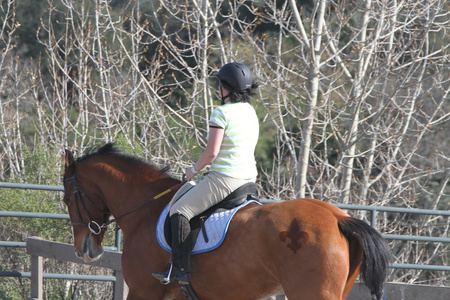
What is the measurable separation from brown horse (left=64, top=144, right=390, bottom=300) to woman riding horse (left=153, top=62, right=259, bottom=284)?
0.17m

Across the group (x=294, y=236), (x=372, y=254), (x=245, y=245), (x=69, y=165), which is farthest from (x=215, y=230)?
(x=69, y=165)

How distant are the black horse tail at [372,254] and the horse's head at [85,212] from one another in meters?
2.29

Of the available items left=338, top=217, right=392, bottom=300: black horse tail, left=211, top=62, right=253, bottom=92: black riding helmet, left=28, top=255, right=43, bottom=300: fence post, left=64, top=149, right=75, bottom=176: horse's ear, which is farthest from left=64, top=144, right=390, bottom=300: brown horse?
left=28, top=255, right=43, bottom=300: fence post

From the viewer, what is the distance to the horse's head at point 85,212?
17.2ft

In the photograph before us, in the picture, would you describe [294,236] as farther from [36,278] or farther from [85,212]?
[36,278]

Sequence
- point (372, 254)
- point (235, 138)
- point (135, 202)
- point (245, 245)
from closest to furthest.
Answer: point (372, 254) → point (245, 245) → point (235, 138) → point (135, 202)

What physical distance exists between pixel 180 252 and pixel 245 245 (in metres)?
0.53

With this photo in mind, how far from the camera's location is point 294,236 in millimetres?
3998

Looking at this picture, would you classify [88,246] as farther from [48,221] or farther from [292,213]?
Answer: [48,221]

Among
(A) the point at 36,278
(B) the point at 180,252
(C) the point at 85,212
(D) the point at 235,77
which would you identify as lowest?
(A) the point at 36,278

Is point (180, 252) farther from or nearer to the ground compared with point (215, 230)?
nearer to the ground

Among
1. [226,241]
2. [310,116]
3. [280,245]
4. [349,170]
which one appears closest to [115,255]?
[226,241]

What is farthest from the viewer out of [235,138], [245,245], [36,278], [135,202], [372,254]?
[36,278]

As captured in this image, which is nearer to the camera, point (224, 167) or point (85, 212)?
point (224, 167)
